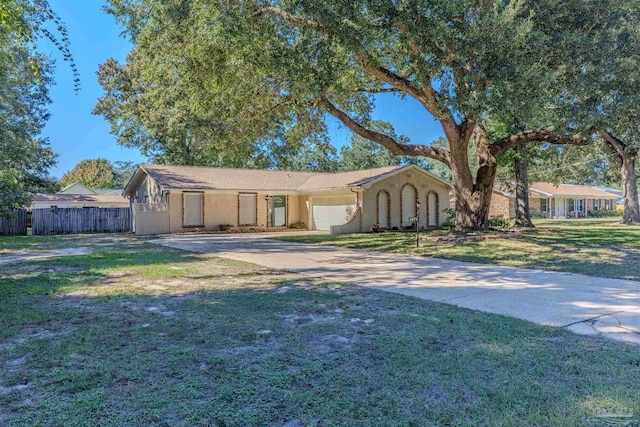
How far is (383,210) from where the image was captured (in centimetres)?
2259

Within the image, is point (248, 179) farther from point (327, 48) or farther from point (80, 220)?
point (327, 48)

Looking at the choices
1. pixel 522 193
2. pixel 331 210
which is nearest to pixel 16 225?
pixel 331 210

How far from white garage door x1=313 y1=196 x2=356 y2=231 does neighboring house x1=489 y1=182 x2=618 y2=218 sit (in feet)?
67.2

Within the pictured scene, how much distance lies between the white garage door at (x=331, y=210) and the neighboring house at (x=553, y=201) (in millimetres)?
20496

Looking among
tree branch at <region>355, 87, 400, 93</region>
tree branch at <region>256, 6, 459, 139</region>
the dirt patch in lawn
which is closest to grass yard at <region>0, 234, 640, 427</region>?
the dirt patch in lawn

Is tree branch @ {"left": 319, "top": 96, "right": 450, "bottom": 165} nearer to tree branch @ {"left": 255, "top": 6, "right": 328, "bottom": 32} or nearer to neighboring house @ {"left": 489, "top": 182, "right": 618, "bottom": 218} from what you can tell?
tree branch @ {"left": 255, "top": 6, "right": 328, "bottom": 32}

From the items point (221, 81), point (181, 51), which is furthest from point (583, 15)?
point (181, 51)

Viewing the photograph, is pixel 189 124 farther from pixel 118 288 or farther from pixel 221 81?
pixel 118 288

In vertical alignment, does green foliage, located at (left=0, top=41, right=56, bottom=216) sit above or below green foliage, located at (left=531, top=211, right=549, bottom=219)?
above

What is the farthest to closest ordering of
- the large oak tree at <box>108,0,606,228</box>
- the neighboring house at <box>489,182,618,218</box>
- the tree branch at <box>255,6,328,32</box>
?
the neighboring house at <box>489,182,618,218</box> → the tree branch at <box>255,6,328,32</box> → the large oak tree at <box>108,0,606,228</box>

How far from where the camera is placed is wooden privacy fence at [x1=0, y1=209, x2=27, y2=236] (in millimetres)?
21812

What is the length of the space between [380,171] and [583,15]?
43.1 feet

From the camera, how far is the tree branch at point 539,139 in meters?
14.8

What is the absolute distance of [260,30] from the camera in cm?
1082
